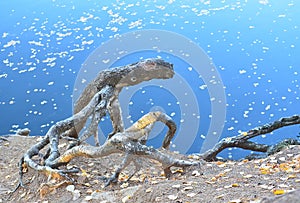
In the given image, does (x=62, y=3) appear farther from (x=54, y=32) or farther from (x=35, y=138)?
(x=35, y=138)

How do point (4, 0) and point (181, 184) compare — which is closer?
point (181, 184)

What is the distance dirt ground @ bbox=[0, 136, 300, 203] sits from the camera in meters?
2.58

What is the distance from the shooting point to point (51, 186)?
330 cm

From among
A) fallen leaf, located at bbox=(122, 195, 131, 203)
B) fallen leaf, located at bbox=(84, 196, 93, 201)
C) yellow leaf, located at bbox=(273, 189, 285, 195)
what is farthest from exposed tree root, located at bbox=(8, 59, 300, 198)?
yellow leaf, located at bbox=(273, 189, 285, 195)

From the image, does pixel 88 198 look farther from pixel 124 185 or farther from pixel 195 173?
pixel 195 173

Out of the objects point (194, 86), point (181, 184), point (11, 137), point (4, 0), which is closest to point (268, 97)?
point (194, 86)

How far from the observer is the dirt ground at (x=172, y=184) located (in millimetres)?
2580

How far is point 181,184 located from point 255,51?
5.84 m

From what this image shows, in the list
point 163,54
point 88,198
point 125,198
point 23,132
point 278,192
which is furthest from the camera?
point 163,54

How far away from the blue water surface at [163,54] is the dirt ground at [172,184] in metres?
2.16

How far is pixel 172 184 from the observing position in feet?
9.27

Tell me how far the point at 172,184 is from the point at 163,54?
5.47 meters

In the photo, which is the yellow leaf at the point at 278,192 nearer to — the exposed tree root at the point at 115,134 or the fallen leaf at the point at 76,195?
the exposed tree root at the point at 115,134

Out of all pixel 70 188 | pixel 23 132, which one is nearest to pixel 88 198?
pixel 70 188
